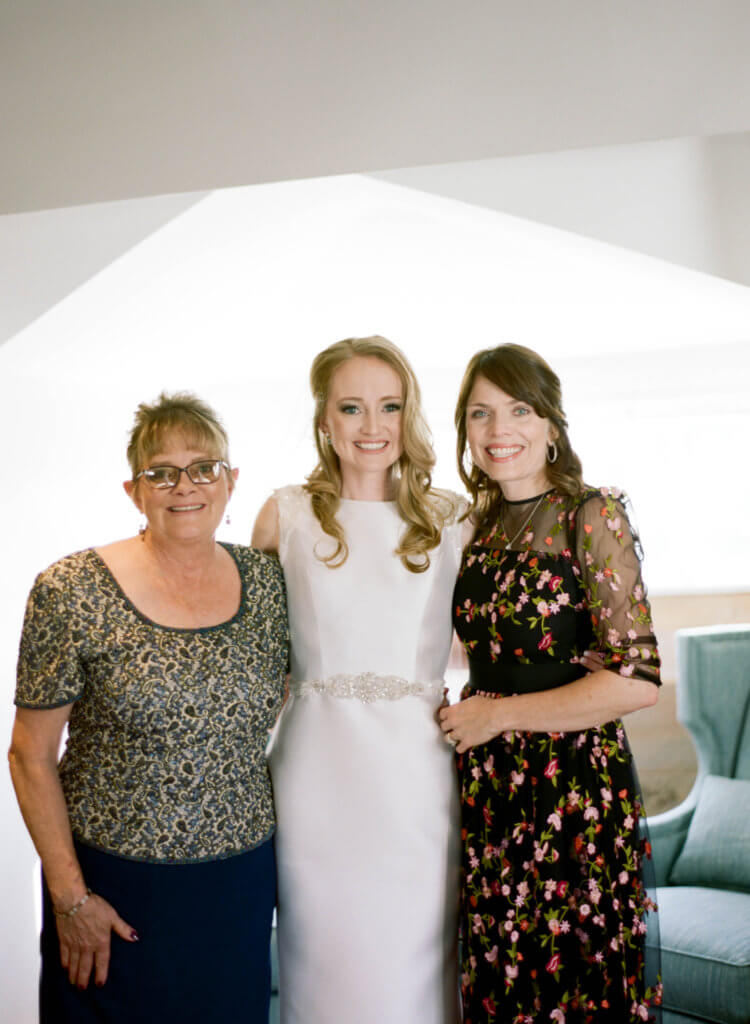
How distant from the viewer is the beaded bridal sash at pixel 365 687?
1.98 meters

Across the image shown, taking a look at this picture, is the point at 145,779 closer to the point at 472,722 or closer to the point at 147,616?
the point at 147,616

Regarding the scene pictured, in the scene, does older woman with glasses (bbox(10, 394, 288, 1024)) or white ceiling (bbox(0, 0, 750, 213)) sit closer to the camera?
older woman with glasses (bbox(10, 394, 288, 1024))

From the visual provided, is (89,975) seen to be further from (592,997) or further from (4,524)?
(4,524)

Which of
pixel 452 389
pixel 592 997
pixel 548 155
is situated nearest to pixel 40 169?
pixel 548 155

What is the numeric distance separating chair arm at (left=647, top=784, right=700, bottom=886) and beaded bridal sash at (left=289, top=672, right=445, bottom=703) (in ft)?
4.33

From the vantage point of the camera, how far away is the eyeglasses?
1.85 m

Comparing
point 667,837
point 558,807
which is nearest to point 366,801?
point 558,807

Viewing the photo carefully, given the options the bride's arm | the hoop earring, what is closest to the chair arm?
the hoop earring

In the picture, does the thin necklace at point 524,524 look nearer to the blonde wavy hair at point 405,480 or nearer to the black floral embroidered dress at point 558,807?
the black floral embroidered dress at point 558,807

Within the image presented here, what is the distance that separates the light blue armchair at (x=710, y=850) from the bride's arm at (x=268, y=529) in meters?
1.50

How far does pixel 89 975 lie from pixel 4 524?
1328 millimetres

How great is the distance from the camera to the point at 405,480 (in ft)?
6.92

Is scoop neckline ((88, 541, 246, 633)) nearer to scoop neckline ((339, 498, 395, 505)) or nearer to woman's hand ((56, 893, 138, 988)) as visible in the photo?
scoop neckline ((339, 498, 395, 505))

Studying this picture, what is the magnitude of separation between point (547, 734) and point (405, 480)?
63 cm
